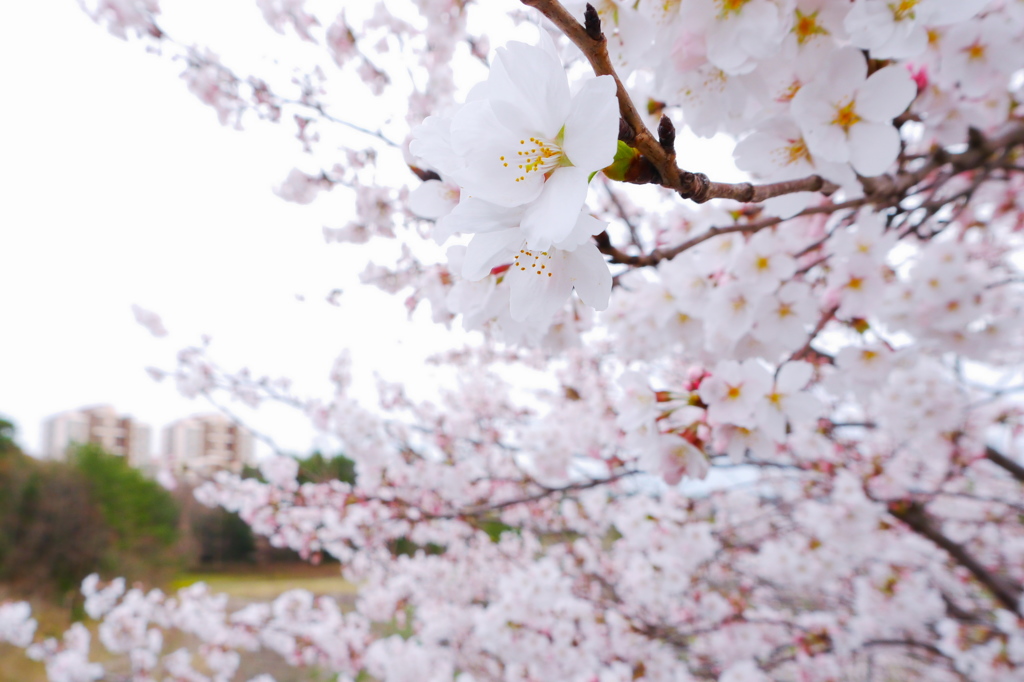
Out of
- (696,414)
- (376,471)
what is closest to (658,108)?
(696,414)

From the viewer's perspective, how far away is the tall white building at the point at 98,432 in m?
11.7

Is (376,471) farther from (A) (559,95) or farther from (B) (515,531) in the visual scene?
(A) (559,95)

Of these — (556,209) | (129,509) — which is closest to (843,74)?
(556,209)

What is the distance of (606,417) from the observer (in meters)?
2.11

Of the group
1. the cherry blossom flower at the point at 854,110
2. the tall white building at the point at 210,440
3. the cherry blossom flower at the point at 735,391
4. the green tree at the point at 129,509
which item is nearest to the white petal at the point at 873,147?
the cherry blossom flower at the point at 854,110

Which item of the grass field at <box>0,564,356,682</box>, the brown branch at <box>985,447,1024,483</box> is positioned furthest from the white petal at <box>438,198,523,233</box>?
the grass field at <box>0,564,356,682</box>

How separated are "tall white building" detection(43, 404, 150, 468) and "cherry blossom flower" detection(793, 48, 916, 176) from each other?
46.4 feet

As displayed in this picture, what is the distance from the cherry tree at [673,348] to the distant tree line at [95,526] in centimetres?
561

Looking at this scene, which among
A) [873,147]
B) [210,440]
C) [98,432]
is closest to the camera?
[873,147]

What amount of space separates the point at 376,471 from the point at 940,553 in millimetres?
2821

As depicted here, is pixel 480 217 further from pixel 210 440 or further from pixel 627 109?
pixel 210 440

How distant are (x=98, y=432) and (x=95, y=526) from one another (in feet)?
17.1

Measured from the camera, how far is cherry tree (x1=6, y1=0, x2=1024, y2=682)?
43 centimetres

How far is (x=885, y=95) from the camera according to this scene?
63cm
